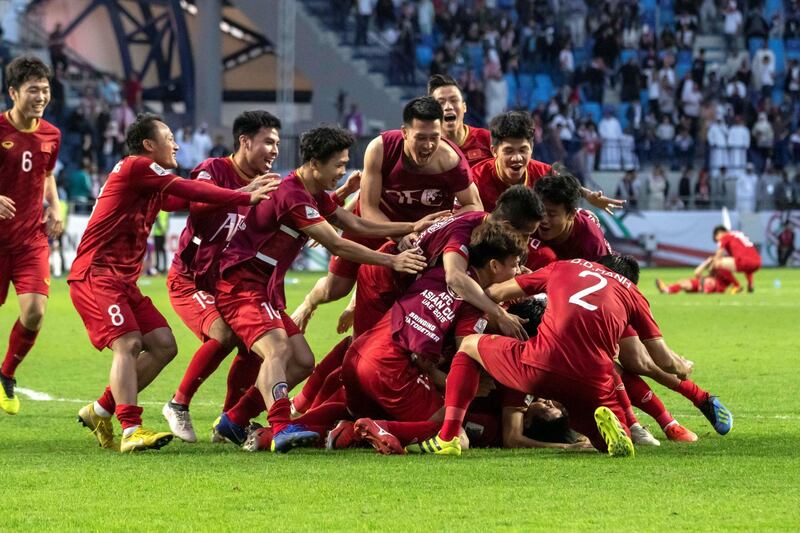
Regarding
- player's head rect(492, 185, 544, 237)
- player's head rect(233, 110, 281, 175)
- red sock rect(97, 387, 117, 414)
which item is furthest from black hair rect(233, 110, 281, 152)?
red sock rect(97, 387, 117, 414)

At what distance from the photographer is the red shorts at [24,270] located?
33.4ft

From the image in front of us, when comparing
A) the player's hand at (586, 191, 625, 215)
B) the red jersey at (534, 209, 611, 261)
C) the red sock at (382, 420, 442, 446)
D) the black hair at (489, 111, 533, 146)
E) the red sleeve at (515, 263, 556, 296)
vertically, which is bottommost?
the red sock at (382, 420, 442, 446)

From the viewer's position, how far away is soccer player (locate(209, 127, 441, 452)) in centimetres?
821

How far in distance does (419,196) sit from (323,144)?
1.31 metres

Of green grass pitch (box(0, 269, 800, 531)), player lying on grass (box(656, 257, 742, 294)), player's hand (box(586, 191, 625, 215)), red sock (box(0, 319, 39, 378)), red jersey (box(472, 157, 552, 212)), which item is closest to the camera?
green grass pitch (box(0, 269, 800, 531))

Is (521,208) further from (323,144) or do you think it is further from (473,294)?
(323,144)

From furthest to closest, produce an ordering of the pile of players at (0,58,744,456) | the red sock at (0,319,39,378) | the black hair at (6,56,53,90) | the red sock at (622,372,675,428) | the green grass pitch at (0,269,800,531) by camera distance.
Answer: the red sock at (0,319,39,378) → the black hair at (6,56,53,90) → the red sock at (622,372,675,428) → the pile of players at (0,58,744,456) → the green grass pitch at (0,269,800,531)

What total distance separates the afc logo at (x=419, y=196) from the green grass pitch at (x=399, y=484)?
76.1 inches

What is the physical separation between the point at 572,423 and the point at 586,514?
1951 millimetres

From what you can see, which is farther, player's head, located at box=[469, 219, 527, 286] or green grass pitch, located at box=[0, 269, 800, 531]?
player's head, located at box=[469, 219, 527, 286]

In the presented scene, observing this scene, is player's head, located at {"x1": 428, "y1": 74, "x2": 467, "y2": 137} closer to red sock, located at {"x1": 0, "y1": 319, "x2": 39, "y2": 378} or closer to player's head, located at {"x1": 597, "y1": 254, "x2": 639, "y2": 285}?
player's head, located at {"x1": 597, "y1": 254, "x2": 639, "y2": 285}

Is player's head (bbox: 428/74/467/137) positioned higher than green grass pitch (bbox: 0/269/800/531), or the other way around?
player's head (bbox: 428/74/467/137)

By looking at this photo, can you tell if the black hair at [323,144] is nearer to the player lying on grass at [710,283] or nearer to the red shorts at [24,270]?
the red shorts at [24,270]

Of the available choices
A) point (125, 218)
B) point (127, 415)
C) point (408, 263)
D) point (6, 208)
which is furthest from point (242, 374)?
point (6, 208)
